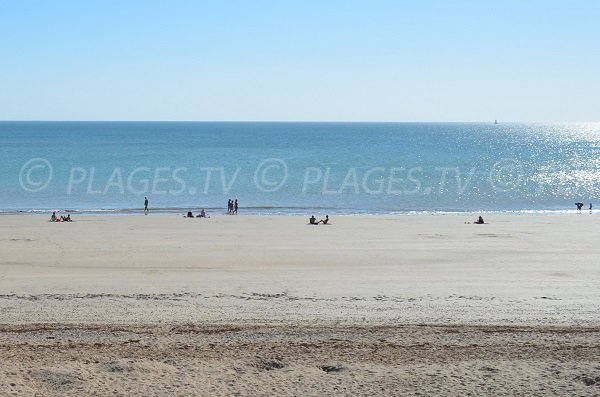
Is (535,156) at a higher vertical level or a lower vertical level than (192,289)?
higher

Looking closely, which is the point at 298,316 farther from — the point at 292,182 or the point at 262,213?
the point at 292,182

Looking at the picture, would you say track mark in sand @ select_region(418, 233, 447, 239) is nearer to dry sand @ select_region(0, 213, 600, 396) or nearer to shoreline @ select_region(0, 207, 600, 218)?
dry sand @ select_region(0, 213, 600, 396)

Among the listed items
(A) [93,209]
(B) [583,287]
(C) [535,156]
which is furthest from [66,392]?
(C) [535,156]

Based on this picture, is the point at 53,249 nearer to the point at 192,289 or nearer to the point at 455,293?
the point at 192,289

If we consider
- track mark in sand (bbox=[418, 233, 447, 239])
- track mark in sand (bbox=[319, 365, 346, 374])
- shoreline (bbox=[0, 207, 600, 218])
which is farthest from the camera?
→ shoreline (bbox=[0, 207, 600, 218])

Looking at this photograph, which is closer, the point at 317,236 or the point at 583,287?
the point at 583,287

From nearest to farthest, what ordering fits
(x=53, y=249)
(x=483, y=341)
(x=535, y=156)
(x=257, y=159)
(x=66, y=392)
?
1. (x=66, y=392)
2. (x=483, y=341)
3. (x=53, y=249)
4. (x=257, y=159)
5. (x=535, y=156)

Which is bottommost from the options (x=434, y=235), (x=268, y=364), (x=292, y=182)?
(x=268, y=364)

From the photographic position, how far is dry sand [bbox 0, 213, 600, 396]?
10.6 meters

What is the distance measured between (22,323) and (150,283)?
4795mm

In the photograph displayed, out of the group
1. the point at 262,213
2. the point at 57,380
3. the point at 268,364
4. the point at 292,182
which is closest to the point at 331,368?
the point at 268,364

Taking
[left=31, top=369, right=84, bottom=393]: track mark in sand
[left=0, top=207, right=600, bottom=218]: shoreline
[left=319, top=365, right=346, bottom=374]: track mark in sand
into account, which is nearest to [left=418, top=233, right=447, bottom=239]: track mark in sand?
[left=0, top=207, right=600, bottom=218]: shoreline

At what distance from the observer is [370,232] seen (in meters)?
31.7

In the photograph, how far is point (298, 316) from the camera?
1479cm
